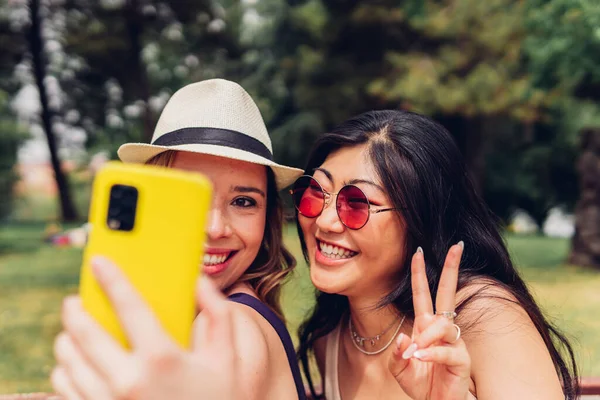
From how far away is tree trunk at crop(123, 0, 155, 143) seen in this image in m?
16.4

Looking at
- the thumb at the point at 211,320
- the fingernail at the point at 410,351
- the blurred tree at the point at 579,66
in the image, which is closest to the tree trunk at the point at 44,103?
the blurred tree at the point at 579,66

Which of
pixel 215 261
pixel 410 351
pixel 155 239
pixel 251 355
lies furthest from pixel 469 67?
pixel 155 239

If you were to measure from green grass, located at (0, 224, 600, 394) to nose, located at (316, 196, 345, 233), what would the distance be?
790 mm

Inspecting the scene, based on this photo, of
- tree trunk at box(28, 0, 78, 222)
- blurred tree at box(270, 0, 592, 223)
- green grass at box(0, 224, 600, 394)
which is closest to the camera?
green grass at box(0, 224, 600, 394)

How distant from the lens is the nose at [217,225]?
2.11m

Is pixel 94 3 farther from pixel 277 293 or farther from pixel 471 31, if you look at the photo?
pixel 277 293

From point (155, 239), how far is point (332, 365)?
76.5 inches

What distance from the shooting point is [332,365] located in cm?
280

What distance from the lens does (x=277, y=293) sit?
Answer: 2539 mm

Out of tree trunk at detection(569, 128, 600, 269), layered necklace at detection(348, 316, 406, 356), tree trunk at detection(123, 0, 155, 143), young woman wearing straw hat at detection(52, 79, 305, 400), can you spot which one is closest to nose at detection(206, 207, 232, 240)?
young woman wearing straw hat at detection(52, 79, 305, 400)

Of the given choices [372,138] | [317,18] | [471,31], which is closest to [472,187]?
[372,138]

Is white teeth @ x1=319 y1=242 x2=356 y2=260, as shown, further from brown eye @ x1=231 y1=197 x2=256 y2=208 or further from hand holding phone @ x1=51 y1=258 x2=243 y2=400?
hand holding phone @ x1=51 y1=258 x2=243 y2=400

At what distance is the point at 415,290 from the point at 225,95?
112 cm

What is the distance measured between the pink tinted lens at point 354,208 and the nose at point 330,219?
4 cm
